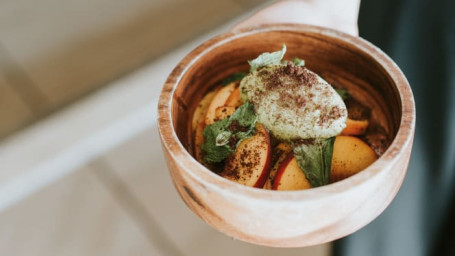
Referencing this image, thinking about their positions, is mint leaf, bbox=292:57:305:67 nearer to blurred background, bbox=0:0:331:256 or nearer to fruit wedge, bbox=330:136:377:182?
fruit wedge, bbox=330:136:377:182

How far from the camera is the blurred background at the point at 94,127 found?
1.03m

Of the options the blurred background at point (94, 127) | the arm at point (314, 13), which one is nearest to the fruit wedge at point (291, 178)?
the arm at point (314, 13)

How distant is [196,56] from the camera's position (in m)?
0.52

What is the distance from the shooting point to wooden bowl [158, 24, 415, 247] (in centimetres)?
41

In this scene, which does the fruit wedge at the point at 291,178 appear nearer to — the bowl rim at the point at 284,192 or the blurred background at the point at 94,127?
the bowl rim at the point at 284,192

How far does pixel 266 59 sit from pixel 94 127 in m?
0.74

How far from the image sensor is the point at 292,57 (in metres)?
0.57

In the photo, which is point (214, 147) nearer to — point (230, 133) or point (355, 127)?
point (230, 133)

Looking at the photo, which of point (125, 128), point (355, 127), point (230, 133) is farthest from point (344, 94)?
point (125, 128)

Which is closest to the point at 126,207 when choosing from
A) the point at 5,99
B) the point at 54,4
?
the point at 5,99

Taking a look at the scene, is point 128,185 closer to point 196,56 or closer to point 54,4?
point 54,4

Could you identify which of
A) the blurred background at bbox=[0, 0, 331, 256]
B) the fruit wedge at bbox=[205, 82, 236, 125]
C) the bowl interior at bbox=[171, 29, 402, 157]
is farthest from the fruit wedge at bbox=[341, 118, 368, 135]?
the blurred background at bbox=[0, 0, 331, 256]

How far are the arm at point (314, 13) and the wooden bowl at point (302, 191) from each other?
118 millimetres

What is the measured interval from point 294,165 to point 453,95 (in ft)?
1.41
